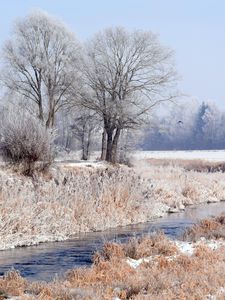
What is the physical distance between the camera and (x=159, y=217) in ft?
84.2

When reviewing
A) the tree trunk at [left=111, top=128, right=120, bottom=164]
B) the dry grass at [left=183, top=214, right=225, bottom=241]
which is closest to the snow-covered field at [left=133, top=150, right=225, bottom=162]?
the tree trunk at [left=111, top=128, right=120, bottom=164]

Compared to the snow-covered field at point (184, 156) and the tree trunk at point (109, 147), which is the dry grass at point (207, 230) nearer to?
the tree trunk at point (109, 147)

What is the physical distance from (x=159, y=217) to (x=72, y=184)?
514 centimetres

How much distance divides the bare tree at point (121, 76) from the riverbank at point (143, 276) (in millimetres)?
32801

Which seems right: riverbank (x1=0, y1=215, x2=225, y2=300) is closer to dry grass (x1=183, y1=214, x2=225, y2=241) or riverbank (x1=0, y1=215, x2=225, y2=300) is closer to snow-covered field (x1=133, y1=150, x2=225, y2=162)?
dry grass (x1=183, y1=214, x2=225, y2=241)

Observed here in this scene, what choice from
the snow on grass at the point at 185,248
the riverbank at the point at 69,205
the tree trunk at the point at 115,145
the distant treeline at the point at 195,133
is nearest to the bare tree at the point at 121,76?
the tree trunk at the point at 115,145

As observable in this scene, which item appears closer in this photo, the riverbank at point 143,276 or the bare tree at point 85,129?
the riverbank at point 143,276

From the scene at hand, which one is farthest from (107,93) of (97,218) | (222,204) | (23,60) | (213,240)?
(213,240)

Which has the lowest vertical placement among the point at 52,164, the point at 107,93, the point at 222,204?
the point at 222,204

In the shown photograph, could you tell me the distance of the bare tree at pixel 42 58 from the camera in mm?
49000

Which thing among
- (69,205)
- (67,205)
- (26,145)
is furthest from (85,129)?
(67,205)

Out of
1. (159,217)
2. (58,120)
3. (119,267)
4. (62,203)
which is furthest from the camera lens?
(58,120)

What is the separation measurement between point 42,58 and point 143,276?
40191mm

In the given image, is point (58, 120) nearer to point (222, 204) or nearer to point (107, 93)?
point (107, 93)
